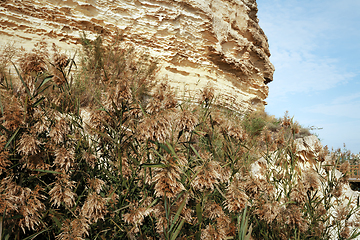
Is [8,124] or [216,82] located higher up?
[216,82]

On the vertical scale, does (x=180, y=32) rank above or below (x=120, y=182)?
above

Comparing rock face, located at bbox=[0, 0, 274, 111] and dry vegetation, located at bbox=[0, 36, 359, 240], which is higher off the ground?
rock face, located at bbox=[0, 0, 274, 111]

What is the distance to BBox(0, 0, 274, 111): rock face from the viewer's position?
7496mm

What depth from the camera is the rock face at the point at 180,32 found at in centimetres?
750

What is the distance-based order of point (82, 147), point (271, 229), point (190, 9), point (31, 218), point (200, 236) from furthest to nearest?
point (190, 9) < point (271, 229) < point (82, 147) < point (200, 236) < point (31, 218)

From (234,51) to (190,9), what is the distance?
352 cm

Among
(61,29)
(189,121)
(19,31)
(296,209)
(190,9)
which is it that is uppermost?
(190,9)

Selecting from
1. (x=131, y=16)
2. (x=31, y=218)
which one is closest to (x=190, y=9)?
(x=131, y=16)

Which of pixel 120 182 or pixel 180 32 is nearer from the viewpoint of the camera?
pixel 120 182

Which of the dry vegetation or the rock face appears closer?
the dry vegetation

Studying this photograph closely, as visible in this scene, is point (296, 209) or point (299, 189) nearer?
point (296, 209)

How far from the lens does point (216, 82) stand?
10.9 m

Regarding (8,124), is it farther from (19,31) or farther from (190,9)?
(190,9)

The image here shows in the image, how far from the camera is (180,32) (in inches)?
393
